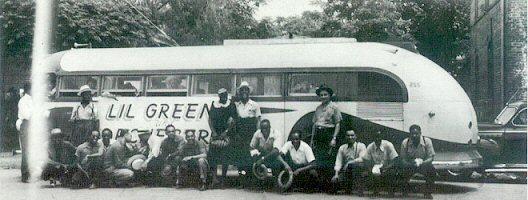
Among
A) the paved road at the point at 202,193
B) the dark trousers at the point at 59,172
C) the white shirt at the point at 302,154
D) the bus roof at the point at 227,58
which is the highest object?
the bus roof at the point at 227,58

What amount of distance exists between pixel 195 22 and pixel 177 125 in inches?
391

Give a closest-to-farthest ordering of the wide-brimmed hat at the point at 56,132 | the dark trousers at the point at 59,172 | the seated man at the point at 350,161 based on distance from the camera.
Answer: the seated man at the point at 350,161, the dark trousers at the point at 59,172, the wide-brimmed hat at the point at 56,132

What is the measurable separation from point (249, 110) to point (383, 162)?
2.20m

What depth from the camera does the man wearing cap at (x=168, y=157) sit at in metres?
9.34

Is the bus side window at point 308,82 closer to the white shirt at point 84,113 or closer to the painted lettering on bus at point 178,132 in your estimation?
the painted lettering on bus at point 178,132

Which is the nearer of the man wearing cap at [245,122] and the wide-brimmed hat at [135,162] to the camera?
the man wearing cap at [245,122]

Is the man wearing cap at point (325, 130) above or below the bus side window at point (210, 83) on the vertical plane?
below

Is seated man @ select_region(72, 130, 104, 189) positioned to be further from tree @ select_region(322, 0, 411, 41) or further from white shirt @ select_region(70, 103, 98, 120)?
tree @ select_region(322, 0, 411, 41)

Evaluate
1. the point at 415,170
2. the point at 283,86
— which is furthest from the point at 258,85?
the point at 415,170

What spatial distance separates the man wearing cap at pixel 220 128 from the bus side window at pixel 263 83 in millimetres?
398

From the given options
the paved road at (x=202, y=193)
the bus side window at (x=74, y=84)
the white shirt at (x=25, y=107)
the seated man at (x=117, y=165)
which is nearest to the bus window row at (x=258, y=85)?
the bus side window at (x=74, y=84)

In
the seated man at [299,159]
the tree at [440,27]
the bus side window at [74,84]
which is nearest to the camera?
the seated man at [299,159]

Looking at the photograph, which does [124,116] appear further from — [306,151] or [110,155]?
[306,151]

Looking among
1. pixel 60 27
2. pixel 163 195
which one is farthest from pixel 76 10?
pixel 163 195
